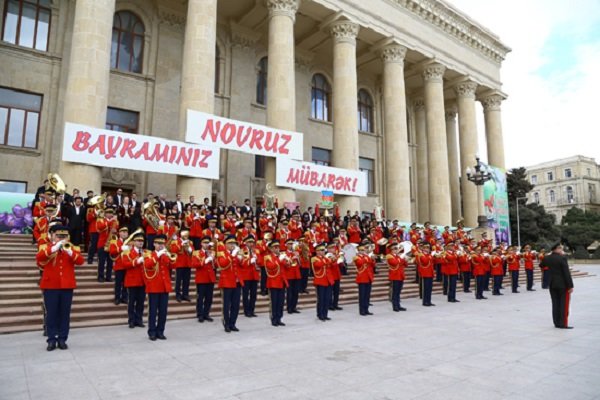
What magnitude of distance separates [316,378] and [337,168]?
1654 cm

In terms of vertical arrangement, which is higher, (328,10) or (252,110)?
(328,10)

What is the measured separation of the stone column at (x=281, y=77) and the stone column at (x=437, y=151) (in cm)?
1207

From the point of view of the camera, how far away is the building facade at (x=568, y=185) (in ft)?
264

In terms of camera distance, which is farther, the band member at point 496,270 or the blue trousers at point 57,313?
the band member at point 496,270

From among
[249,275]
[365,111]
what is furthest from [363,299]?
[365,111]

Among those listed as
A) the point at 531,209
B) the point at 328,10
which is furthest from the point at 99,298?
the point at 531,209

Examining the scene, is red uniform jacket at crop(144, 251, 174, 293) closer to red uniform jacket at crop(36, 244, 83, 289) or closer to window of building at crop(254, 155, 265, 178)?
red uniform jacket at crop(36, 244, 83, 289)

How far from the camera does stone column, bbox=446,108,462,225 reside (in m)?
32.4

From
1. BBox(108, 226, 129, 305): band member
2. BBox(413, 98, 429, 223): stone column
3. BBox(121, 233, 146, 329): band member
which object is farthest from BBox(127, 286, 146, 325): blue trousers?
BBox(413, 98, 429, 223): stone column

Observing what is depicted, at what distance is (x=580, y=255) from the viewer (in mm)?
43188

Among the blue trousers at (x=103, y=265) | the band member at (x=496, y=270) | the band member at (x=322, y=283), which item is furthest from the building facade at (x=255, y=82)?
the band member at (x=322, y=283)

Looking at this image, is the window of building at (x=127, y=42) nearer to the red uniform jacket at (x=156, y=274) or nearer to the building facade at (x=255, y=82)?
the building facade at (x=255, y=82)

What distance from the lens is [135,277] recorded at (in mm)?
8086

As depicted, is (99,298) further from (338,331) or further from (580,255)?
(580,255)
